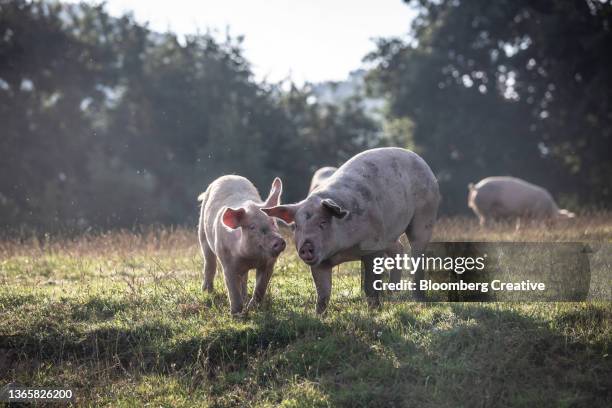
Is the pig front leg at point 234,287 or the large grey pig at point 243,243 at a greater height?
the large grey pig at point 243,243

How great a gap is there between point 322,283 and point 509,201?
13.2 m

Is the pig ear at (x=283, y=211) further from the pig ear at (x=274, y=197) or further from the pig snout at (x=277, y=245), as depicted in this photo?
the pig ear at (x=274, y=197)

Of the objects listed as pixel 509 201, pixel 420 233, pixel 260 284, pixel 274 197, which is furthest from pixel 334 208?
pixel 509 201

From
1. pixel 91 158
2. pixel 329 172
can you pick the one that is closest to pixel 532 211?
pixel 329 172

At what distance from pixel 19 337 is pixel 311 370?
316 cm

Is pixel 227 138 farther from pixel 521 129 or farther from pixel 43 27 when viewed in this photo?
pixel 521 129

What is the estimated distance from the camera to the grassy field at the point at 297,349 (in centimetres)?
571

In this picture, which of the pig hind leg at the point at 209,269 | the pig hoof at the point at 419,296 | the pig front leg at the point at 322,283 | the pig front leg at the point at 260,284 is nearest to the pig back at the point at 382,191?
the pig front leg at the point at 322,283

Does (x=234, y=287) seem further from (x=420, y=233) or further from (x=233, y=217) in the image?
(x=420, y=233)

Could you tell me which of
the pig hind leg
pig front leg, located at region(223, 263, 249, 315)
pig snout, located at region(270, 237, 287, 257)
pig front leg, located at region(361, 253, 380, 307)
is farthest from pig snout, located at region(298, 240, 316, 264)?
the pig hind leg

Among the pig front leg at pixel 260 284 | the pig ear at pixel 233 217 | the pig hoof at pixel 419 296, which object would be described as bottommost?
the pig hoof at pixel 419 296

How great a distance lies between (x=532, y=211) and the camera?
18.7 meters

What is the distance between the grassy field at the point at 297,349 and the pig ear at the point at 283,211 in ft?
3.28

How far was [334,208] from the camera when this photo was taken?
252 inches
